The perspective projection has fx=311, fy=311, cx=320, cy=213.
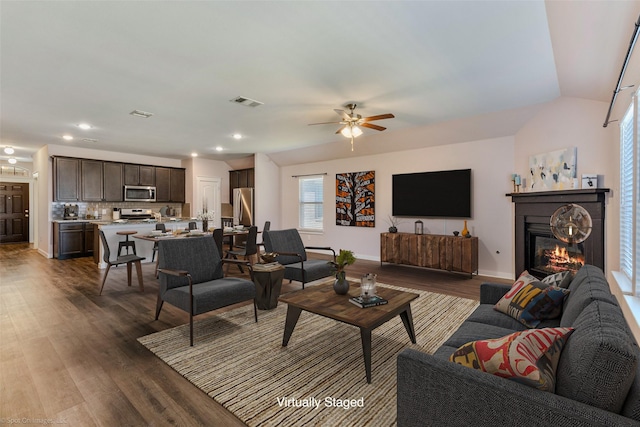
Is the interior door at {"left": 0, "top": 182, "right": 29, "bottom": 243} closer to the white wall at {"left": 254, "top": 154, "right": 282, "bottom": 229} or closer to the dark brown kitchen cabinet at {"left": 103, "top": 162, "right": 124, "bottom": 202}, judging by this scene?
the dark brown kitchen cabinet at {"left": 103, "top": 162, "right": 124, "bottom": 202}

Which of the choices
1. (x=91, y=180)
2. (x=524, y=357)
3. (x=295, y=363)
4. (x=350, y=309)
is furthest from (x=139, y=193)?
(x=524, y=357)

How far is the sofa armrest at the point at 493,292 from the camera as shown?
2.64 metres

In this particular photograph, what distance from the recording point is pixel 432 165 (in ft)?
20.1

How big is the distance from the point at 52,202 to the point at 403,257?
795 centimetres

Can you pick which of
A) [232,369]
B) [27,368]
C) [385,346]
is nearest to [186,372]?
[232,369]

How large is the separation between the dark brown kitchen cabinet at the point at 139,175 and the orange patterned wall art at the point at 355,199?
16.9ft

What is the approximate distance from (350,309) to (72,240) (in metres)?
7.47

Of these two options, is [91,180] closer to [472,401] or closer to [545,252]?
[472,401]

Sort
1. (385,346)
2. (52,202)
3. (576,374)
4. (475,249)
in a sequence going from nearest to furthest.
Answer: (576,374) < (385,346) < (475,249) < (52,202)

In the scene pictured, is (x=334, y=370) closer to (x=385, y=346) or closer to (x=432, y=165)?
(x=385, y=346)

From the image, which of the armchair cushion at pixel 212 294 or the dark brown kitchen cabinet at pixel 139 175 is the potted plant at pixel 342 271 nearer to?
the armchair cushion at pixel 212 294

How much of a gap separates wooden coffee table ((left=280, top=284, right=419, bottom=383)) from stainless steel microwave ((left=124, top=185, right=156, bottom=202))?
719 cm

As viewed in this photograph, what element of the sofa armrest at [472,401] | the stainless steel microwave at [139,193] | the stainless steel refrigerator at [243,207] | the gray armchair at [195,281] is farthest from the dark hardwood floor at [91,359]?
the stainless steel refrigerator at [243,207]

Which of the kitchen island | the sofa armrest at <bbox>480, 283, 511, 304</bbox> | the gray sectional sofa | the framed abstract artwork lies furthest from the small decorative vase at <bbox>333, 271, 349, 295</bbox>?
the kitchen island
